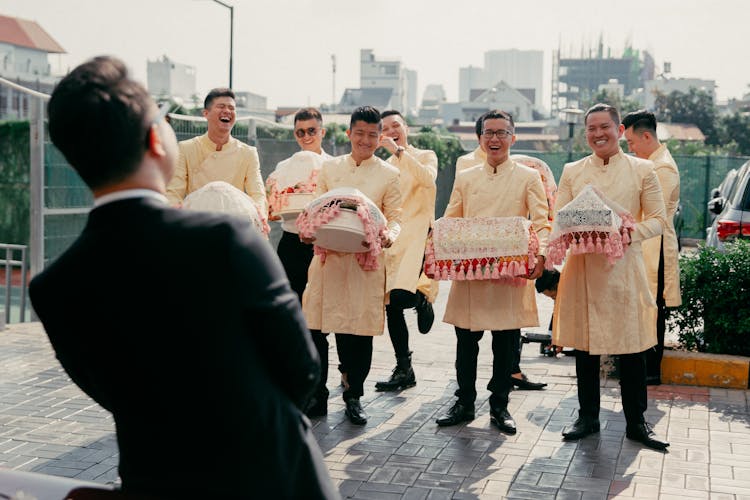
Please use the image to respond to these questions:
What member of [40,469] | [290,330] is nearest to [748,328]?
[40,469]

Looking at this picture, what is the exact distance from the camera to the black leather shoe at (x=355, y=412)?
6.41m

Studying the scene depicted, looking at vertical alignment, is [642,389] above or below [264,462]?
below

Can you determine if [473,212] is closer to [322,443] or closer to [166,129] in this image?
[322,443]

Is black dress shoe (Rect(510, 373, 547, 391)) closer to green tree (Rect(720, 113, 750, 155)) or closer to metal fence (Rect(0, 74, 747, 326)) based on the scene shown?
metal fence (Rect(0, 74, 747, 326))

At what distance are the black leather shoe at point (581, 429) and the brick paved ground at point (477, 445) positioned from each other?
0.06m

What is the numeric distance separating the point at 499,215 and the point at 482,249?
34 centimetres

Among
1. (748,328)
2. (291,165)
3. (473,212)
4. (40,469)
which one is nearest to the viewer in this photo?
(40,469)

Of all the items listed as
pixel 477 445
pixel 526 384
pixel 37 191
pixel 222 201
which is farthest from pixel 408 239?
pixel 37 191

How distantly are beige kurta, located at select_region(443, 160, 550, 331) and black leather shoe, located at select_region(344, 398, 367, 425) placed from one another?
821 mm

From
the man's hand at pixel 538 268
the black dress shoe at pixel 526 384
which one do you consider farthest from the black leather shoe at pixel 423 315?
the man's hand at pixel 538 268

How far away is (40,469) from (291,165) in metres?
2.65

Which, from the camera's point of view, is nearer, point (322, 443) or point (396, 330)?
point (322, 443)

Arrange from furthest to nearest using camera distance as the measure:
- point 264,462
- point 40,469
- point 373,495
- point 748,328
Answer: point 748,328 < point 40,469 < point 373,495 < point 264,462

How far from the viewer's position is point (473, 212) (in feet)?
21.0
